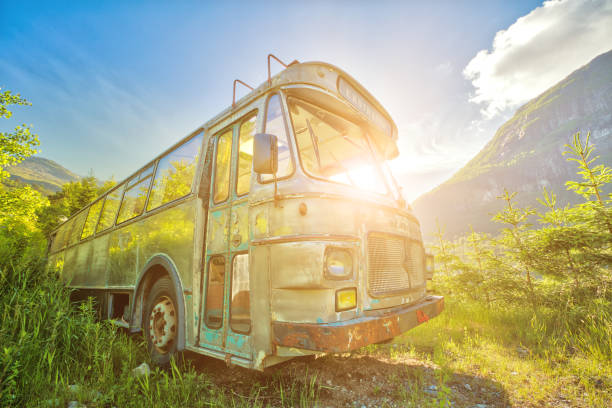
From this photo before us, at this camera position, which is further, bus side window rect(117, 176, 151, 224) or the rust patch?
bus side window rect(117, 176, 151, 224)

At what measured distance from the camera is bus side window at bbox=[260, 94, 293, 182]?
8.63 ft

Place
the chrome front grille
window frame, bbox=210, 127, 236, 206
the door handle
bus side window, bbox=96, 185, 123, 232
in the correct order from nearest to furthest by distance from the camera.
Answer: the chrome front grille → the door handle → window frame, bbox=210, 127, 236, 206 → bus side window, bbox=96, 185, 123, 232

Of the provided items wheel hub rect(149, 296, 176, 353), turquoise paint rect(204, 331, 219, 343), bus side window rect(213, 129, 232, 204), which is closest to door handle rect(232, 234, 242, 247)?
bus side window rect(213, 129, 232, 204)

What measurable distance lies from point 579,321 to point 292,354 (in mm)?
4958

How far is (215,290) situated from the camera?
2.99 metres

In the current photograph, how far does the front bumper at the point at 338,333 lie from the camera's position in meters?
1.92

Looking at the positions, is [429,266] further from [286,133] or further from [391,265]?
[286,133]

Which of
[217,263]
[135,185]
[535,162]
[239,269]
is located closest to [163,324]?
[217,263]

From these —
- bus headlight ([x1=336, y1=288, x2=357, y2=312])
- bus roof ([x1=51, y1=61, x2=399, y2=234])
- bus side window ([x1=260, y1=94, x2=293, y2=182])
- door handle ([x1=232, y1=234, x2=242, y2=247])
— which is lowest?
bus headlight ([x1=336, y1=288, x2=357, y2=312])

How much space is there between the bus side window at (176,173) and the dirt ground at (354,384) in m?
2.16

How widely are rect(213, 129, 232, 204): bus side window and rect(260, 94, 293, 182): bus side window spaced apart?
718 mm

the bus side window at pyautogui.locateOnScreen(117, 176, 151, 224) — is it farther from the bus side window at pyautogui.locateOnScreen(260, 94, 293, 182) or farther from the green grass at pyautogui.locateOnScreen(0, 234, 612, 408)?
the bus side window at pyautogui.locateOnScreen(260, 94, 293, 182)

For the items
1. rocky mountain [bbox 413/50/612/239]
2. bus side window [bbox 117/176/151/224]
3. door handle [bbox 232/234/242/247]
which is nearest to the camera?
door handle [bbox 232/234/242/247]

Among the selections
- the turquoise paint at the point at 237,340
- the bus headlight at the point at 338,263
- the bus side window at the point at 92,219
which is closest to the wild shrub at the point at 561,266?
the bus headlight at the point at 338,263
